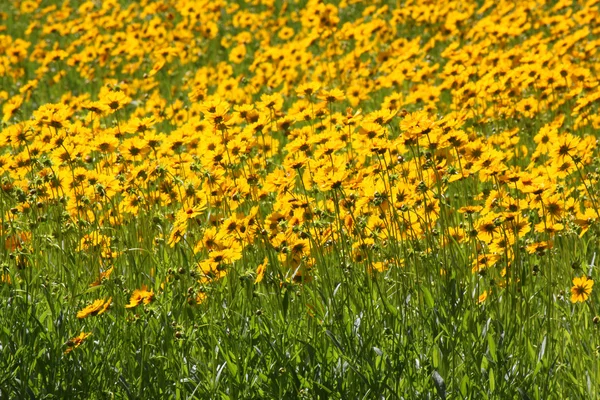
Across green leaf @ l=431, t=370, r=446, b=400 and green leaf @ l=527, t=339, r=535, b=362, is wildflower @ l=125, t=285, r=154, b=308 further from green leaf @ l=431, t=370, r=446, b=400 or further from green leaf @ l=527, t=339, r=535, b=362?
green leaf @ l=527, t=339, r=535, b=362

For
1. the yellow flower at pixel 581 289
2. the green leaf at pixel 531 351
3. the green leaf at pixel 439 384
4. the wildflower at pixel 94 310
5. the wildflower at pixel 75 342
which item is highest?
the wildflower at pixel 94 310

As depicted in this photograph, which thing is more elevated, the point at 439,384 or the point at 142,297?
the point at 142,297

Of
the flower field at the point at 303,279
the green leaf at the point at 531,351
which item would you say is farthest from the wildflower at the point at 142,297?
the green leaf at the point at 531,351

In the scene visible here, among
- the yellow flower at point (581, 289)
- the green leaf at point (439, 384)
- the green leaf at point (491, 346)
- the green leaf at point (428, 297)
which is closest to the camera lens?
the green leaf at point (439, 384)

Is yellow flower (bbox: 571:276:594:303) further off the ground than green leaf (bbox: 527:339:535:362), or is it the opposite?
yellow flower (bbox: 571:276:594:303)

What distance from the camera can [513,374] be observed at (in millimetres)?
3076

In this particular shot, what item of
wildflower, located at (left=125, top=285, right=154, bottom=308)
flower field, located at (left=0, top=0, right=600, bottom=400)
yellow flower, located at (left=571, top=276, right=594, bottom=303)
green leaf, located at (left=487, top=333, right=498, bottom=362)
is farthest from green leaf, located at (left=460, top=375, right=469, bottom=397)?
wildflower, located at (left=125, top=285, right=154, bottom=308)

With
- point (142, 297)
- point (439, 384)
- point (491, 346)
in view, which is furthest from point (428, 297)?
point (142, 297)

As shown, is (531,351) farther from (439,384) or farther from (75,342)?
(75,342)

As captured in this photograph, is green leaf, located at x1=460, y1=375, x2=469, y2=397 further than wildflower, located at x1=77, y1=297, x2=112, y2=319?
No

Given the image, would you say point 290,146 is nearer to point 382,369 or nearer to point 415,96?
point 382,369

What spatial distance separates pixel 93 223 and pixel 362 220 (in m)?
1.28

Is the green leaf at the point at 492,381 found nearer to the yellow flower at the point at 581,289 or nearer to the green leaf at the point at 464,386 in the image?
the green leaf at the point at 464,386

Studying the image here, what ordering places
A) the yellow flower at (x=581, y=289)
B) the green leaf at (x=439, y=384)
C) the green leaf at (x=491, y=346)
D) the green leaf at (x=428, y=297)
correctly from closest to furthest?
the green leaf at (x=439, y=384)
the green leaf at (x=491, y=346)
the yellow flower at (x=581, y=289)
the green leaf at (x=428, y=297)
